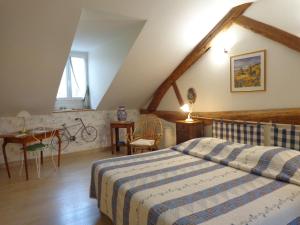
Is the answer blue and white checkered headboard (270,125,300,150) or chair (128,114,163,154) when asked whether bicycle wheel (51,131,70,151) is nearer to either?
chair (128,114,163,154)

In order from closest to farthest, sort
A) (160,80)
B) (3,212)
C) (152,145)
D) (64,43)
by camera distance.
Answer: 1. (3,212)
2. (64,43)
3. (152,145)
4. (160,80)

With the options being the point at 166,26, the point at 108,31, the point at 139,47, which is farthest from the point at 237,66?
the point at 108,31

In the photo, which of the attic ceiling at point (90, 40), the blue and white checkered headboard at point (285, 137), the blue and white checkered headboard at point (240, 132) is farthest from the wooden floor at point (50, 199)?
the blue and white checkered headboard at point (285, 137)

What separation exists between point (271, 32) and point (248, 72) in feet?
1.86

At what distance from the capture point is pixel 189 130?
372cm

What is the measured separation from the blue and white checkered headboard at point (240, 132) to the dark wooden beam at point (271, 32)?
103 centimetres

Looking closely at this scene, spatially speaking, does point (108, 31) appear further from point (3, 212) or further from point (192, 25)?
point (3, 212)

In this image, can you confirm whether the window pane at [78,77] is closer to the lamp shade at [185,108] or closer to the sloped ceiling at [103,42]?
the sloped ceiling at [103,42]

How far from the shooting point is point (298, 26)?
269 cm

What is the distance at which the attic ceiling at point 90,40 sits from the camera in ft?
8.66

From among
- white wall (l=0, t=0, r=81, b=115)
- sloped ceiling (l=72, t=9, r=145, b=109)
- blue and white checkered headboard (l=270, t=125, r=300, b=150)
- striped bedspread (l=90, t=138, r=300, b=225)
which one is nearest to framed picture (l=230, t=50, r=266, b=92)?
blue and white checkered headboard (l=270, t=125, r=300, b=150)

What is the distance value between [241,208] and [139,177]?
89 cm

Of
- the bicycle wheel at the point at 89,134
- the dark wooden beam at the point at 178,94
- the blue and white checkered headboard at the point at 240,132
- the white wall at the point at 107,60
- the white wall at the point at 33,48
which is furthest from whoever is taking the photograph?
the bicycle wheel at the point at 89,134

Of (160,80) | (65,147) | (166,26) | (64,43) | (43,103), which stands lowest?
(65,147)
